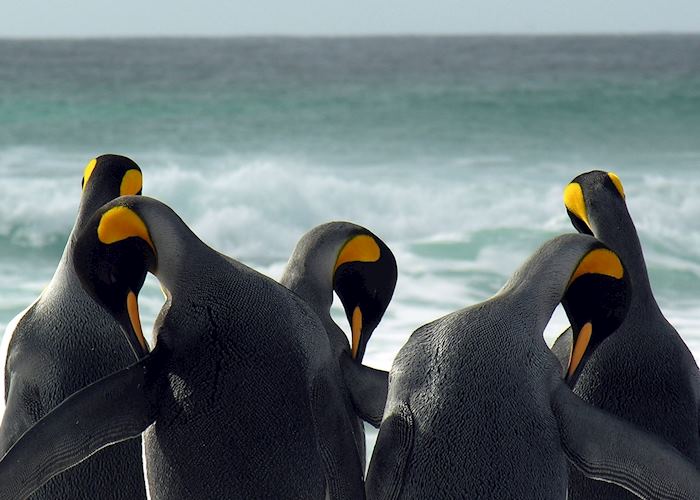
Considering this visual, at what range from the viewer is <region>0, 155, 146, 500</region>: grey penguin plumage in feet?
8.72

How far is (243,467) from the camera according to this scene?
7.43ft

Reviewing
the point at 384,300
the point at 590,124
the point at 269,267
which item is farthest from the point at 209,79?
the point at 384,300

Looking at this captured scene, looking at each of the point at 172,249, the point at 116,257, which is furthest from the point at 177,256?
the point at 116,257

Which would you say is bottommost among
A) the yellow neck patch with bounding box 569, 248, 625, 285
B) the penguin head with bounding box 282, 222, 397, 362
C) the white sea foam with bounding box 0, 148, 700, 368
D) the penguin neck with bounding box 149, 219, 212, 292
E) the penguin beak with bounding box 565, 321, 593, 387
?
the penguin beak with bounding box 565, 321, 593, 387

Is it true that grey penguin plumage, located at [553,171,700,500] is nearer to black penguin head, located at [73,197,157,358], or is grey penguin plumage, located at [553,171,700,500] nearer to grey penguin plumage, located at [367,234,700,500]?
grey penguin plumage, located at [367,234,700,500]

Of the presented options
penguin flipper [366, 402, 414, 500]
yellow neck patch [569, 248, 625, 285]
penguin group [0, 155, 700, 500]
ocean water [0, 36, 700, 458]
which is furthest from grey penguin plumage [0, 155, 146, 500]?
ocean water [0, 36, 700, 458]

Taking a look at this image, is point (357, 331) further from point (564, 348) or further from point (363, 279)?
point (564, 348)

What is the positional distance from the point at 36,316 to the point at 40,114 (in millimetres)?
17801

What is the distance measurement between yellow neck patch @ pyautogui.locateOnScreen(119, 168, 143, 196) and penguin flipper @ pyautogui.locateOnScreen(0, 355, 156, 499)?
0.64 metres

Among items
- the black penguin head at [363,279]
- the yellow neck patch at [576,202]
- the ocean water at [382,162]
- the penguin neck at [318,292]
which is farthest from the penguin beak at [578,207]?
the ocean water at [382,162]

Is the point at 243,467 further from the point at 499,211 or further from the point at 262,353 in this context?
the point at 499,211

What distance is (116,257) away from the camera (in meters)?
2.24

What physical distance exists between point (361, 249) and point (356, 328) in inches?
8.3

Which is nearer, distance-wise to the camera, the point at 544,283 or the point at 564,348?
the point at 544,283
